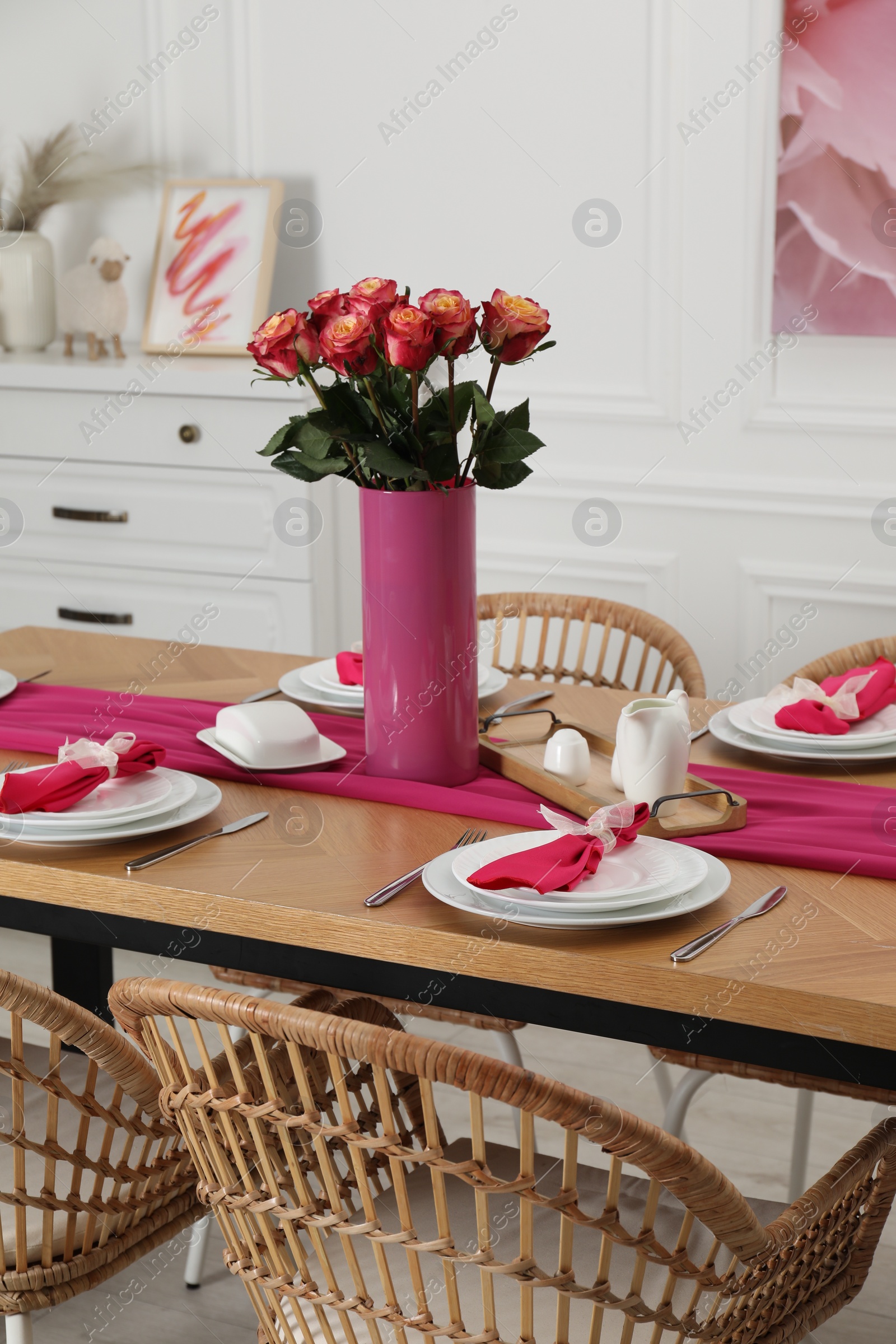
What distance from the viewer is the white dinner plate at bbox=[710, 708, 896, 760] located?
166 centimetres

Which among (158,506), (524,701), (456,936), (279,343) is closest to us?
(456,936)

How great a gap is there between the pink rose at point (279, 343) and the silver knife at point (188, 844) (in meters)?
0.49

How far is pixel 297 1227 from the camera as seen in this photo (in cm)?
106

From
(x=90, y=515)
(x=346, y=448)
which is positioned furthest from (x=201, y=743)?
(x=90, y=515)

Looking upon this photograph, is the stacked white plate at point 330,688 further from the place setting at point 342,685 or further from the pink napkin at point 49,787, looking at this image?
the pink napkin at point 49,787

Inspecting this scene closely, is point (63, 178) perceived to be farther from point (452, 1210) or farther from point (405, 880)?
point (452, 1210)

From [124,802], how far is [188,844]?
0.11 metres

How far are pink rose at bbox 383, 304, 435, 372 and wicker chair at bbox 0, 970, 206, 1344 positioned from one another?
0.69 m

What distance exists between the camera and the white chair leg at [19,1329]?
4.29 ft

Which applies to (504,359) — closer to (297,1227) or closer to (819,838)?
(819,838)

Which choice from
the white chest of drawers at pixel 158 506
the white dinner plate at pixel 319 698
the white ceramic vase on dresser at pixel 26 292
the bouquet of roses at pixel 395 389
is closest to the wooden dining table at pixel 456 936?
the white dinner plate at pixel 319 698

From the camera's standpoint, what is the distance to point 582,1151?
227 centimetres

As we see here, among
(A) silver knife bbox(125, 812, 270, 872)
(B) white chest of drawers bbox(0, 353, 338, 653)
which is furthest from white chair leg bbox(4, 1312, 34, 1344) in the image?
(B) white chest of drawers bbox(0, 353, 338, 653)

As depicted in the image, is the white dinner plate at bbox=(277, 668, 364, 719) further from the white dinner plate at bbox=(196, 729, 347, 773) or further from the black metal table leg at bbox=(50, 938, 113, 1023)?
the black metal table leg at bbox=(50, 938, 113, 1023)
